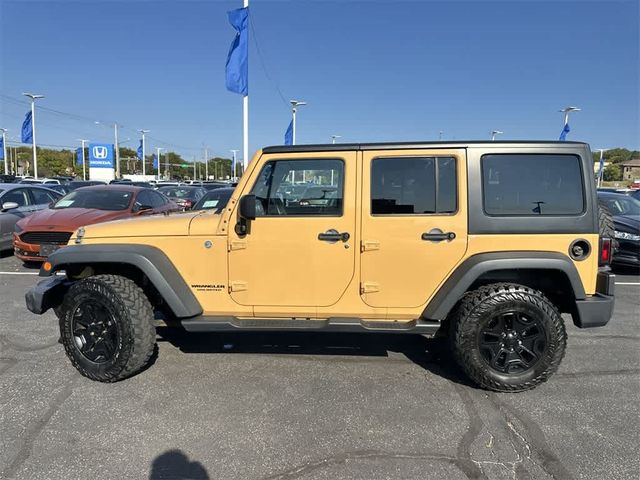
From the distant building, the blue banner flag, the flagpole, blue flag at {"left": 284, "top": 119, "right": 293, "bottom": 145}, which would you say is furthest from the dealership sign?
the distant building

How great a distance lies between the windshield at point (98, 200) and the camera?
25.2 feet

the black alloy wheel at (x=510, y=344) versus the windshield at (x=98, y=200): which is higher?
the windshield at (x=98, y=200)

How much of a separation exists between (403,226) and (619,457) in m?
1.99

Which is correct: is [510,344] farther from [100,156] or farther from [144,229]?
→ [100,156]

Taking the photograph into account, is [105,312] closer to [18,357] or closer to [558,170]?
[18,357]

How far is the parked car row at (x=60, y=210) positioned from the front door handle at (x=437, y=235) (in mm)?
3497

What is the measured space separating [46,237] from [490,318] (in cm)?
699

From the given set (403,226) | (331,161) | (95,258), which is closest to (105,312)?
(95,258)

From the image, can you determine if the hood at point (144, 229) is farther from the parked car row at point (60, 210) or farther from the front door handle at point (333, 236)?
the parked car row at point (60, 210)

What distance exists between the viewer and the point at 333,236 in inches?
124

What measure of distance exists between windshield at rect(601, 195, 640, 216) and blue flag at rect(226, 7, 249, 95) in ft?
32.7

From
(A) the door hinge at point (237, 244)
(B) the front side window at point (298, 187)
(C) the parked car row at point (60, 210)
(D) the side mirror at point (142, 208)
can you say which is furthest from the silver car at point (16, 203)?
(B) the front side window at point (298, 187)

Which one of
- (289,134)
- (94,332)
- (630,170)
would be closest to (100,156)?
(289,134)

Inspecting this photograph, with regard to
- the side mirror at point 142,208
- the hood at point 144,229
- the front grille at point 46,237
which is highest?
the side mirror at point 142,208
